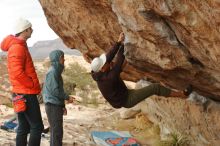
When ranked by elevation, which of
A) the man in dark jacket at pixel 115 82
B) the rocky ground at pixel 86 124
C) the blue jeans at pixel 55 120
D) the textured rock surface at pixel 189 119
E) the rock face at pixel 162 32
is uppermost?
the rock face at pixel 162 32

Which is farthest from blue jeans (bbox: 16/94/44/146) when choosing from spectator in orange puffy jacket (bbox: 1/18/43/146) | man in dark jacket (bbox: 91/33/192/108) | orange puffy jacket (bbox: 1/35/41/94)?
man in dark jacket (bbox: 91/33/192/108)

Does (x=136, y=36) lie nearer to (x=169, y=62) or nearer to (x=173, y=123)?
(x=169, y=62)

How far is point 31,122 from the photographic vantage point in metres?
6.71

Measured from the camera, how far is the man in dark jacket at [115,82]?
21.8ft

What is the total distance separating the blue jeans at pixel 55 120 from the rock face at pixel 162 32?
139 cm

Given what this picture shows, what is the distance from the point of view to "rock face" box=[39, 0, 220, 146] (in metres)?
5.11

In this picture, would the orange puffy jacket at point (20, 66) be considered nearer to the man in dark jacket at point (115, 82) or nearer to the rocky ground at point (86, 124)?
the man in dark jacket at point (115, 82)

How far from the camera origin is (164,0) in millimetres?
5117

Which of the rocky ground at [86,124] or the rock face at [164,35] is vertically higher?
the rock face at [164,35]

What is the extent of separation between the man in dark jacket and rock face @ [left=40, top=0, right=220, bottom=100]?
240 mm

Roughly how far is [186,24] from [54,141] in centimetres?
307

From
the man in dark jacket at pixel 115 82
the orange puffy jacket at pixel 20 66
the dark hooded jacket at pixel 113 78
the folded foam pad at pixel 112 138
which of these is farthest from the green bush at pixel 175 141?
the orange puffy jacket at pixel 20 66

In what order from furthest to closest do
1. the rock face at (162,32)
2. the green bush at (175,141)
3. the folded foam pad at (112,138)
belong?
Answer: the folded foam pad at (112,138)
the green bush at (175,141)
the rock face at (162,32)

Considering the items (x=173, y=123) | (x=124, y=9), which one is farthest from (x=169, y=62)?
(x=173, y=123)
